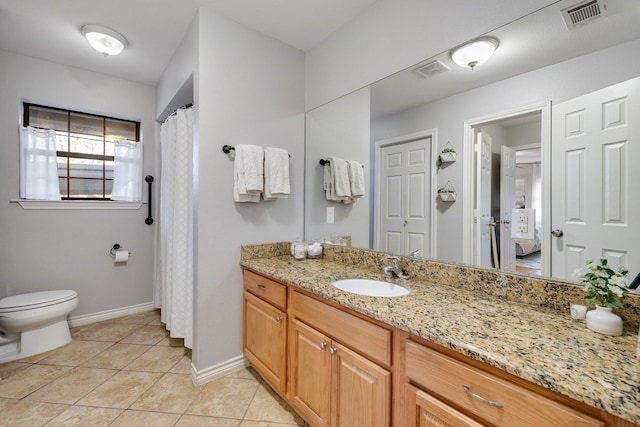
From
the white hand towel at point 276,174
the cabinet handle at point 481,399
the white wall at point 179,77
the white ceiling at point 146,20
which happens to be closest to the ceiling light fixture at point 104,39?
the white ceiling at point 146,20

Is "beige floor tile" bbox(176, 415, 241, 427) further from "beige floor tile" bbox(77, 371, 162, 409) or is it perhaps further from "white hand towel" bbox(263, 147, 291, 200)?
"white hand towel" bbox(263, 147, 291, 200)

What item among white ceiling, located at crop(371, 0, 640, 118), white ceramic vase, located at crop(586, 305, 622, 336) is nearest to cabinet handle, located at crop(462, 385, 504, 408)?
white ceramic vase, located at crop(586, 305, 622, 336)

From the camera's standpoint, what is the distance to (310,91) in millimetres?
2230

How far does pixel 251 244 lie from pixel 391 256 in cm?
99

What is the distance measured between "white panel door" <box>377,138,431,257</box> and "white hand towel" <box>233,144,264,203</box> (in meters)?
0.83

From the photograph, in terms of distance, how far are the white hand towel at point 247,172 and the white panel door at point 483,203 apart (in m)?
1.31

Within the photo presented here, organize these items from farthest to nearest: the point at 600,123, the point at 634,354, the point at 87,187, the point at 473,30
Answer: the point at 87,187 → the point at 473,30 → the point at 600,123 → the point at 634,354

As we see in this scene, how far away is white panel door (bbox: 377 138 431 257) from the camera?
1531 mm

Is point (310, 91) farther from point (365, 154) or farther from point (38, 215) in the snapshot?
point (38, 215)

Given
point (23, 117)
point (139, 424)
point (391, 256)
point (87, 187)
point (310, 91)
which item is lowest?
point (139, 424)

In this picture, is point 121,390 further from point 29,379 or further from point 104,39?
point 104,39

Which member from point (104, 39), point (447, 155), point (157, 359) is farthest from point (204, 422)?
point (104, 39)

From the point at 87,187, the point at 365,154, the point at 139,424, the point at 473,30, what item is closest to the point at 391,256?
the point at 365,154

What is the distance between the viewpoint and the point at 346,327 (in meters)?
1.15
